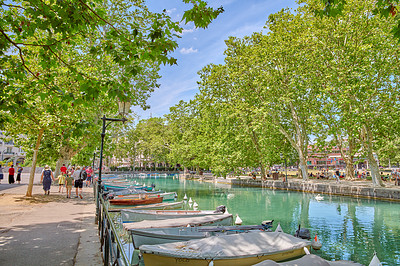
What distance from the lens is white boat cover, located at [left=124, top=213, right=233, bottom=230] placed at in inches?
367

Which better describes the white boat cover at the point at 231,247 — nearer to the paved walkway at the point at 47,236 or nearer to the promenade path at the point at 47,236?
the paved walkway at the point at 47,236

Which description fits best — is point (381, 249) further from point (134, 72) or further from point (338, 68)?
point (338, 68)

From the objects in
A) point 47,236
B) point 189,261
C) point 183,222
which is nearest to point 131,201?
point 183,222

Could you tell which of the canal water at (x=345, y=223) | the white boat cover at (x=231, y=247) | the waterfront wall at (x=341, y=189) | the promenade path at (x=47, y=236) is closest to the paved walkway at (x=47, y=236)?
the promenade path at (x=47, y=236)

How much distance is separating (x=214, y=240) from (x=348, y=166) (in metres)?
35.7

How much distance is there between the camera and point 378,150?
26062 mm

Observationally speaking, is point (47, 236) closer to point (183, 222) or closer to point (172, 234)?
point (172, 234)

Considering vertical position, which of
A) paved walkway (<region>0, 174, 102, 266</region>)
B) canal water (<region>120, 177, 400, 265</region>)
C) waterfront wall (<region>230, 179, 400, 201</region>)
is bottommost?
canal water (<region>120, 177, 400, 265</region>)

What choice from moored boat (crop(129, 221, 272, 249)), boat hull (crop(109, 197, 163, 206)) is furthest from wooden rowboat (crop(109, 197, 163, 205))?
moored boat (crop(129, 221, 272, 249))

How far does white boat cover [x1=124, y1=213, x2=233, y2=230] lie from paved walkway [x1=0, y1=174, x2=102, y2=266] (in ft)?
4.94

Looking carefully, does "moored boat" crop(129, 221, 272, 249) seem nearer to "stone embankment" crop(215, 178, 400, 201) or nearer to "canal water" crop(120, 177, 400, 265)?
"canal water" crop(120, 177, 400, 265)

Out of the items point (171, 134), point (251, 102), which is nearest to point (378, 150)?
point (251, 102)

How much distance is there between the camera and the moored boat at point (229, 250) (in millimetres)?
6176

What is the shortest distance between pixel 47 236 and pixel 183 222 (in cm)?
459
